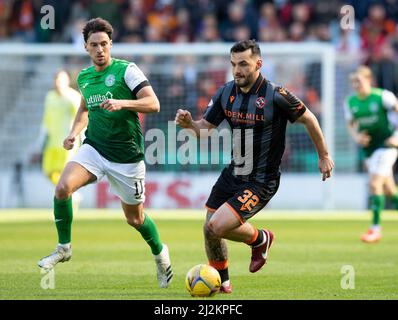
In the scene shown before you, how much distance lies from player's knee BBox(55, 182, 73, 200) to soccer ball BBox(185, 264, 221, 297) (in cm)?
144

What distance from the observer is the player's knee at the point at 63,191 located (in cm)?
946

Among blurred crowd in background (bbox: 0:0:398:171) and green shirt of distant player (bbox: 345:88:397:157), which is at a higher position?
blurred crowd in background (bbox: 0:0:398:171)

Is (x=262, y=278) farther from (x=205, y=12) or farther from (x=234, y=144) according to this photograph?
(x=205, y=12)

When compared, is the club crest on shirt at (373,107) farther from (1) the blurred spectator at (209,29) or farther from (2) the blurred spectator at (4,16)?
(2) the blurred spectator at (4,16)

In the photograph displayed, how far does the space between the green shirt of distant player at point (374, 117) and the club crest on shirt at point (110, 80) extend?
6312 millimetres

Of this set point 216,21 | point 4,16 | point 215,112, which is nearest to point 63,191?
point 215,112

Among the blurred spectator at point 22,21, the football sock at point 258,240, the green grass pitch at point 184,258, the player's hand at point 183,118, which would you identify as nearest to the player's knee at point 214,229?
the football sock at point 258,240

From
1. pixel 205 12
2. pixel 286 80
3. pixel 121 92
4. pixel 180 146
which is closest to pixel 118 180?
pixel 121 92

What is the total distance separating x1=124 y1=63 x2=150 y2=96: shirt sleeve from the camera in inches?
381

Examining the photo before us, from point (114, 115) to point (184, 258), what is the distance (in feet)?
10.1

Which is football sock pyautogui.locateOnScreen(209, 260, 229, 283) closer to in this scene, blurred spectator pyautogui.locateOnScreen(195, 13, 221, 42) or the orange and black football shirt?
the orange and black football shirt

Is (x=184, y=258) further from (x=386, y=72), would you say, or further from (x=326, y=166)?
(x=386, y=72)
